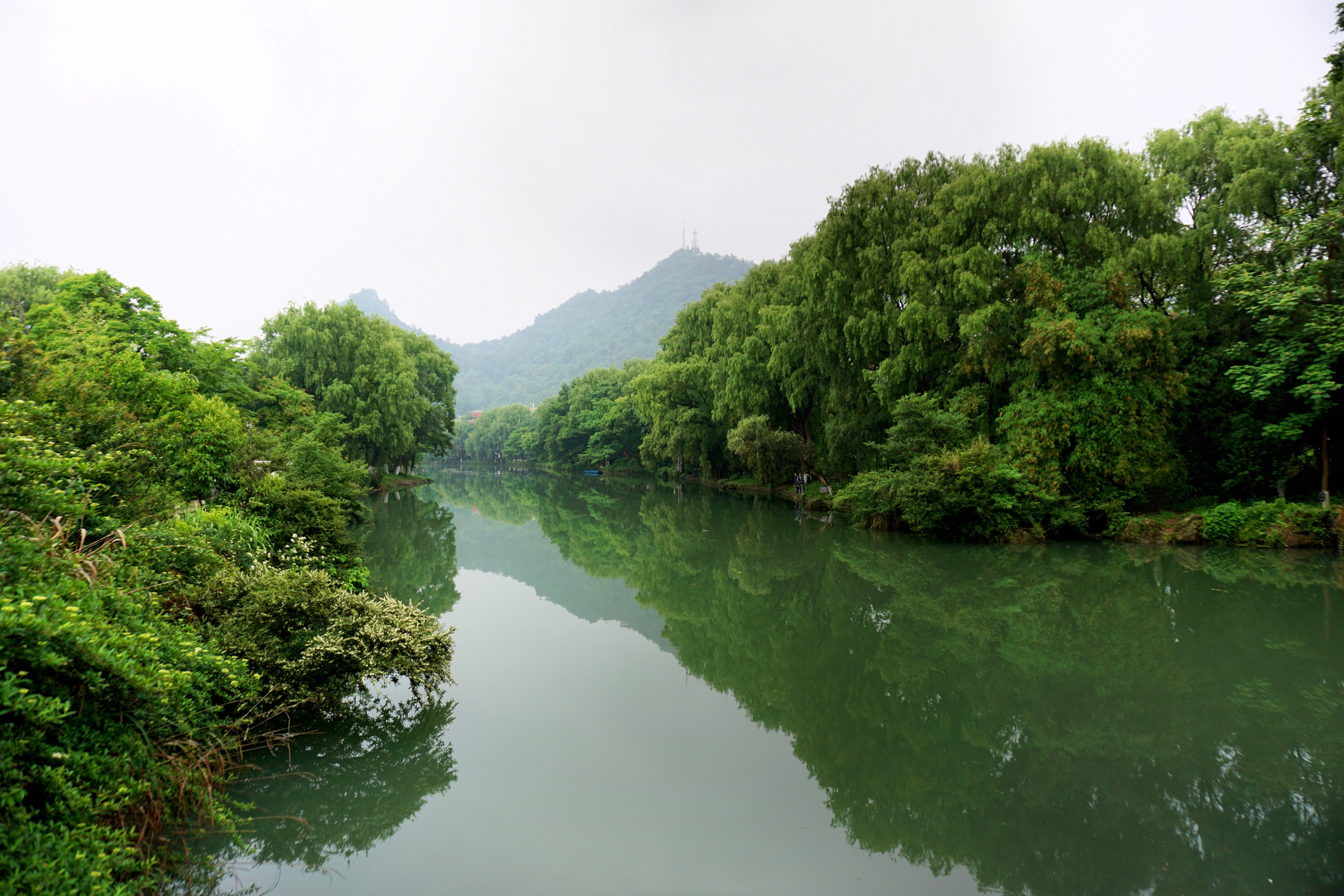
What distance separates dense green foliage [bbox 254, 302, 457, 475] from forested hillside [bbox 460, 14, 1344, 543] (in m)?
19.4

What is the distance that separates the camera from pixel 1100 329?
47.7ft

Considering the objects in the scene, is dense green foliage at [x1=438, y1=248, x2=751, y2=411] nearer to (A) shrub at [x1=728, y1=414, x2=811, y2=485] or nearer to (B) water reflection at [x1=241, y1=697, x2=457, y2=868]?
(A) shrub at [x1=728, y1=414, x2=811, y2=485]

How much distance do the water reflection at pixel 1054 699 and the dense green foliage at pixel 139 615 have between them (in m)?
3.95

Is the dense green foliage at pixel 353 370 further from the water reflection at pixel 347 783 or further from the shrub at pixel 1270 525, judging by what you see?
the shrub at pixel 1270 525

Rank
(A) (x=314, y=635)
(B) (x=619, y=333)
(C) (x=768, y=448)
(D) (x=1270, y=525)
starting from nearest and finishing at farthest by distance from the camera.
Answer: (A) (x=314, y=635)
(D) (x=1270, y=525)
(C) (x=768, y=448)
(B) (x=619, y=333)

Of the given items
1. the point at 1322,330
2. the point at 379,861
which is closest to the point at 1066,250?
the point at 1322,330

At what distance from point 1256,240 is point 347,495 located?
22196 millimetres

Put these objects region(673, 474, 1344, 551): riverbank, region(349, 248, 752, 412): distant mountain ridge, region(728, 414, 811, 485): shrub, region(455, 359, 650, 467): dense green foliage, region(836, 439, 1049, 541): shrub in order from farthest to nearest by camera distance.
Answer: region(349, 248, 752, 412): distant mountain ridge, region(455, 359, 650, 467): dense green foliage, region(728, 414, 811, 485): shrub, region(836, 439, 1049, 541): shrub, region(673, 474, 1344, 551): riverbank

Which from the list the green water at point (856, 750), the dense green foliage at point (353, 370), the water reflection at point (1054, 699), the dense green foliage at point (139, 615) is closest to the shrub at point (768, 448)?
the water reflection at point (1054, 699)

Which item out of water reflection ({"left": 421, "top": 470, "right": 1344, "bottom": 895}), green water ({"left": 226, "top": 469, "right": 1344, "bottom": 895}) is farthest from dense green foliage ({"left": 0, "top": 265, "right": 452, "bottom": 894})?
water reflection ({"left": 421, "top": 470, "right": 1344, "bottom": 895})

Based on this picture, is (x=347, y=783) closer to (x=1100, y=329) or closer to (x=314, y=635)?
(x=314, y=635)

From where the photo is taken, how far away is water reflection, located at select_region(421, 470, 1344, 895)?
13.3ft

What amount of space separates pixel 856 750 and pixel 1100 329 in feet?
43.1

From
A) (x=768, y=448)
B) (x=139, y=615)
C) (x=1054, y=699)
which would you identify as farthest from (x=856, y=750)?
(x=768, y=448)
